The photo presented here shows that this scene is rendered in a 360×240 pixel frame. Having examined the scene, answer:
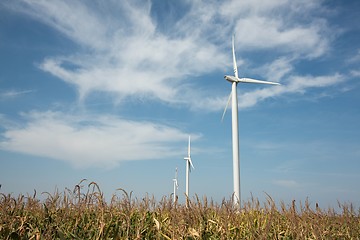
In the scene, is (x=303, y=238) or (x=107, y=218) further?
(x=107, y=218)

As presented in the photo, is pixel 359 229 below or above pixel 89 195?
below

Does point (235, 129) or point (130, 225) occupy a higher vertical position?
point (235, 129)

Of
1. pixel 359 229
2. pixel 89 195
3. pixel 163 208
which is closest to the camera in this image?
pixel 89 195

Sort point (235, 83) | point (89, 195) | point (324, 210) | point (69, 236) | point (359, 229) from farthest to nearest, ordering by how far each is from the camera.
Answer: point (235, 83)
point (324, 210)
point (359, 229)
point (89, 195)
point (69, 236)

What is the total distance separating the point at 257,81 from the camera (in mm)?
34969

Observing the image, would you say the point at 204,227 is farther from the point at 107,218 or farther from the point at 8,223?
the point at 8,223

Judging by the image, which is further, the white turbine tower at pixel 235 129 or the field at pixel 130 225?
the white turbine tower at pixel 235 129

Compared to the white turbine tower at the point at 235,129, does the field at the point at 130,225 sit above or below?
below

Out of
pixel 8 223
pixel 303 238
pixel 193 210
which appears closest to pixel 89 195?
pixel 8 223

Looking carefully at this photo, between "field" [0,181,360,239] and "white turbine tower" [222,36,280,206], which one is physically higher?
"white turbine tower" [222,36,280,206]

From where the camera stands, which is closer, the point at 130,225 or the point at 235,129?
the point at 130,225

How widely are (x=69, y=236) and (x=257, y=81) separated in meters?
31.9

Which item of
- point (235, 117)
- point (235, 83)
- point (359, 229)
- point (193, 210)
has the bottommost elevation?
point (359, 229)

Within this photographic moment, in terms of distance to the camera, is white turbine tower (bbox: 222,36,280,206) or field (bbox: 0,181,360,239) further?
white turbine tower (bbox: 222,36,280,206)
